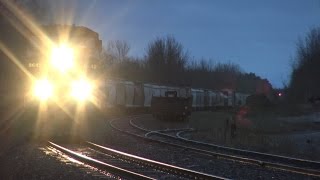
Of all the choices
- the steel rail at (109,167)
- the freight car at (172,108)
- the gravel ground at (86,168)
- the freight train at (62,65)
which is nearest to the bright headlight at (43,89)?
the freight train at (62,65)

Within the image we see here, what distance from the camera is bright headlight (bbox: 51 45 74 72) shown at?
18328mm

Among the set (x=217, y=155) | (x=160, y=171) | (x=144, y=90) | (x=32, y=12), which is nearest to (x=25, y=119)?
(x=32, y=12)

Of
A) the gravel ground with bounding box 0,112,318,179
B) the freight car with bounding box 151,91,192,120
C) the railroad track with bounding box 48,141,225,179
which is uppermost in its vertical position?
the freight car with bounding box 151,91,192,120

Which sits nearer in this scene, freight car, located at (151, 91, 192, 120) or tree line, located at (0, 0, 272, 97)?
freight car, located at (151, 91, 192, 120)

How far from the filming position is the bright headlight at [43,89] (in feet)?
62.0

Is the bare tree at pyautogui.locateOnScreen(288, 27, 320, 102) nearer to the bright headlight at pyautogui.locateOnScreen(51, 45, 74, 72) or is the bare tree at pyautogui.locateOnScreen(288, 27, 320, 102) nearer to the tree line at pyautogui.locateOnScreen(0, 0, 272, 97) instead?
the tree line at pyautogui.locateOnScreen(0, 0, 272, 97)

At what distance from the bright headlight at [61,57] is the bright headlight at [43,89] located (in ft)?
2.61

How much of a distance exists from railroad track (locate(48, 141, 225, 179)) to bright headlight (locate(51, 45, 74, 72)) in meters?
3.24

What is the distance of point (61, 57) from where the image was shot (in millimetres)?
18375

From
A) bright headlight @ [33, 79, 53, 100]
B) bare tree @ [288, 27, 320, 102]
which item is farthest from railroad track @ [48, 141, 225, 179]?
bare tree @ [288, 27, 320, 102]

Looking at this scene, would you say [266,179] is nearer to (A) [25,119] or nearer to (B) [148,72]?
(A) [25,119]

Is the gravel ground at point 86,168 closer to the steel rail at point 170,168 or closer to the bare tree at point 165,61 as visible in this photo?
the steel rail at point 170,168

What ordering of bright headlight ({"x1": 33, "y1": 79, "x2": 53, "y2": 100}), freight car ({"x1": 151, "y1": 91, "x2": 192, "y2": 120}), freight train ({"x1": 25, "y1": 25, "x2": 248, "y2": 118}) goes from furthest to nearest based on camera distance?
freight car ({"x1": 151, "y1": 91, "x2": 192, "y2": 120})
bright headlight ({"x1": 33, "y1": 79, "x2": 53, "y2": 100})
freight train ({"x1": 25, "y1": 25, "x2": 248, "y2": 118})

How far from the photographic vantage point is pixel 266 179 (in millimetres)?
11750
